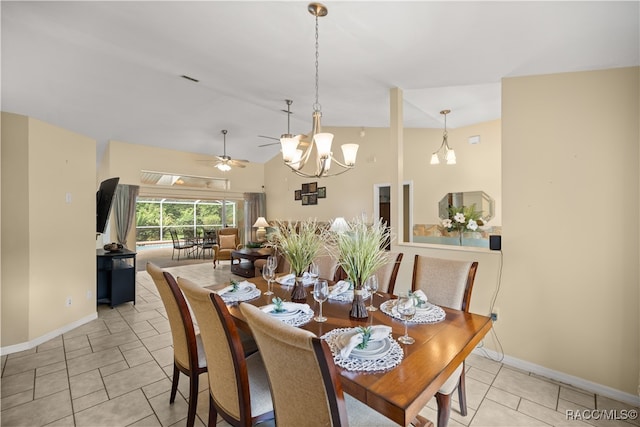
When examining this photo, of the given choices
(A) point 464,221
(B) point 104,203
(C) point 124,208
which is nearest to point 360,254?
(A) point 464,221

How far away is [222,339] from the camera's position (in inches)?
50.7

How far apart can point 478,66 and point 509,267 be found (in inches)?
69.7

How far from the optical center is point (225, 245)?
7551 mm

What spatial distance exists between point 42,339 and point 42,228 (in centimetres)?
113

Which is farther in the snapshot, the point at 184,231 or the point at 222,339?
the point at 184,231

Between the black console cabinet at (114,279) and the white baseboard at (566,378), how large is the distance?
4.43 metres

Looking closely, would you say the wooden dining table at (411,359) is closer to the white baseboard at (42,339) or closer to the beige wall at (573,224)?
the beige wall at (573,224)

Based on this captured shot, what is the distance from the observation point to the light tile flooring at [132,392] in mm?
1828

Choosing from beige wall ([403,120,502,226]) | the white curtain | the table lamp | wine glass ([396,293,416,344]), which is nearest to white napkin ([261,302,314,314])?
wine glass ([396,293,416,344])

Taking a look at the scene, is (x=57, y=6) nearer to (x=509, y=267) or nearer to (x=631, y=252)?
(x=509, y=267)

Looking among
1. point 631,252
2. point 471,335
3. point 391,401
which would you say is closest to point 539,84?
point 631,252

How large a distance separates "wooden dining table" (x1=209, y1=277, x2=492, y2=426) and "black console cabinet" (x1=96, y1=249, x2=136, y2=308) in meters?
3.14

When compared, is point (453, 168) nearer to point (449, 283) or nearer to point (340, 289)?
point (449, 283)

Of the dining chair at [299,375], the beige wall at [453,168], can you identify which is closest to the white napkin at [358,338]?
the dining chair at [299,375]
